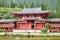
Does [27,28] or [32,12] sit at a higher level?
[32,12]

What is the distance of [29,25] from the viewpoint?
4456cm

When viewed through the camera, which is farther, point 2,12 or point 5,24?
point 2,12

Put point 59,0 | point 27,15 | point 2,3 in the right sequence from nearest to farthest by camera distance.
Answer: point 27,15
point 59,0
point 2,3

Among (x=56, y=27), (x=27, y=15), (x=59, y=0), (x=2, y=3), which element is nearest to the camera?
(x=56, y=27)

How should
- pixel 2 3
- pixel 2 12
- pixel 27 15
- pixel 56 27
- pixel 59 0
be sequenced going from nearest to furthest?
pixel 56 27
pixel 27 15
pixel 2 12
pixel 59 0
pixel 2 3

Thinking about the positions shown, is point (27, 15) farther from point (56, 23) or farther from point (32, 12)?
point (56, 23)

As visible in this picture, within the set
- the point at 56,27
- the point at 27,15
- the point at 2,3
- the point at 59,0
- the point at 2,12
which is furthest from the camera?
the point at 2,3

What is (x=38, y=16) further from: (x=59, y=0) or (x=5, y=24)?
(x=59, y=0)

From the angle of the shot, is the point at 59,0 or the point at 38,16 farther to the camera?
the point at 59,0

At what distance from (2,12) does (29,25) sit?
1183 inches

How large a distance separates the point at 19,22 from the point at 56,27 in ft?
25.2

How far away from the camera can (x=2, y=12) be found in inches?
2872

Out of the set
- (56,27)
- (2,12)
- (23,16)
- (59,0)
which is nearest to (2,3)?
(2,12)

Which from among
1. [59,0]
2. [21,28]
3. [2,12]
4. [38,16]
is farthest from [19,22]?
[59,0]
